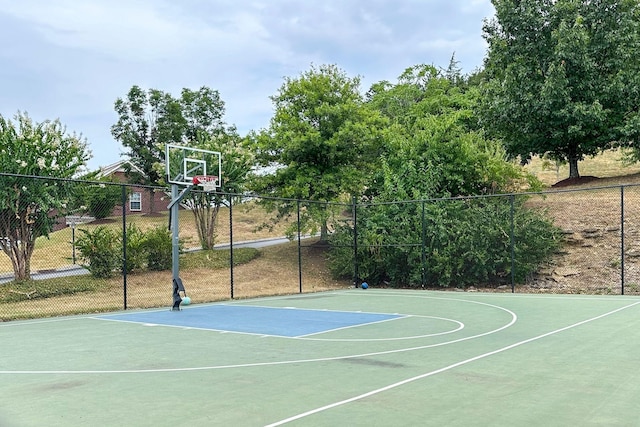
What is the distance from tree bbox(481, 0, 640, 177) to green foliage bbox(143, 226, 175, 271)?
1489cm

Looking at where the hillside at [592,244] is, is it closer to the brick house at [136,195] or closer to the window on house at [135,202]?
the brick house at [136,195]

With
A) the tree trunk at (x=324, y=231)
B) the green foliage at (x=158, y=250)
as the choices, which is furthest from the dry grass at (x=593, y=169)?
the green foliage at (x=158, y=250)

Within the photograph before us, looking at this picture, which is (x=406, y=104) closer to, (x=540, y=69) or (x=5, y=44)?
(x=540, y=69)

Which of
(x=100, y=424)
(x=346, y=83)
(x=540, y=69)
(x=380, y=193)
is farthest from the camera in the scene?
(x=540, y=69)

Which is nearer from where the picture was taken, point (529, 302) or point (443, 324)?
point (443, 324)

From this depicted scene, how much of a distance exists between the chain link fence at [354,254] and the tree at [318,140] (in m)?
1.15

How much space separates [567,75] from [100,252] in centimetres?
1877

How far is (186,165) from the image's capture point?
1461 cm

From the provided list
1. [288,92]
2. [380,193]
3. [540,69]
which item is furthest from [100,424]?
[540,69]

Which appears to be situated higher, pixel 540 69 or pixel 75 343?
pixel 540 69

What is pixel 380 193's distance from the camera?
68.2 ft

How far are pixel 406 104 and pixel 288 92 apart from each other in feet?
40.9

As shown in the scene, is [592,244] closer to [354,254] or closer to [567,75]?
[354,254]

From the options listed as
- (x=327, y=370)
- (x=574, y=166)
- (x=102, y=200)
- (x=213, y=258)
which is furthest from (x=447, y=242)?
(x=102, y=200)
